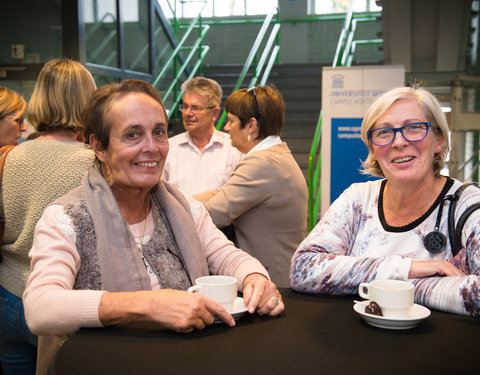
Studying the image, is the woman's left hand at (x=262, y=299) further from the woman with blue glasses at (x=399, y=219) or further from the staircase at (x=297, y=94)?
the staircase at (x=297, y=94)

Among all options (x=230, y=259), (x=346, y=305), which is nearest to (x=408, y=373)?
(x=346, y=305)

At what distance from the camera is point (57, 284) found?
1.40 m

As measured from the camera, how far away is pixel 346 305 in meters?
1.52

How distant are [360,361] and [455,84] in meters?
6.55

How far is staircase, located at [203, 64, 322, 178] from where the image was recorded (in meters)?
8.07

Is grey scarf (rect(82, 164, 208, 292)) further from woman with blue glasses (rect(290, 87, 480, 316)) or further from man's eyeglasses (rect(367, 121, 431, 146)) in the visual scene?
man's eyeglasses (rect(367, 121, 431, 146))

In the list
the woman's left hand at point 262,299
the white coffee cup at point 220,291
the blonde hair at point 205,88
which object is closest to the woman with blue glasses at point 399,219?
the woman's left hand at point 262,299

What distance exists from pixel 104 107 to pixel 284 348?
974mm

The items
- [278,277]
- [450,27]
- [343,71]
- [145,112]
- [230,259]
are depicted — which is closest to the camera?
[145,112]

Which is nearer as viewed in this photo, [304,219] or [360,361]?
[360,361]

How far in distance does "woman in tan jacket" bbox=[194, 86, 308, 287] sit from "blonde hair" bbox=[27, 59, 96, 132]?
0.99 meters

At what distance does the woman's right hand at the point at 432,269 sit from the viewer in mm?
1557

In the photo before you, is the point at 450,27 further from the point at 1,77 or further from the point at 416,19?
the point at 1,77

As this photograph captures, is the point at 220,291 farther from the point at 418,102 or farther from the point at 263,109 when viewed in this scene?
the point at 263,109
